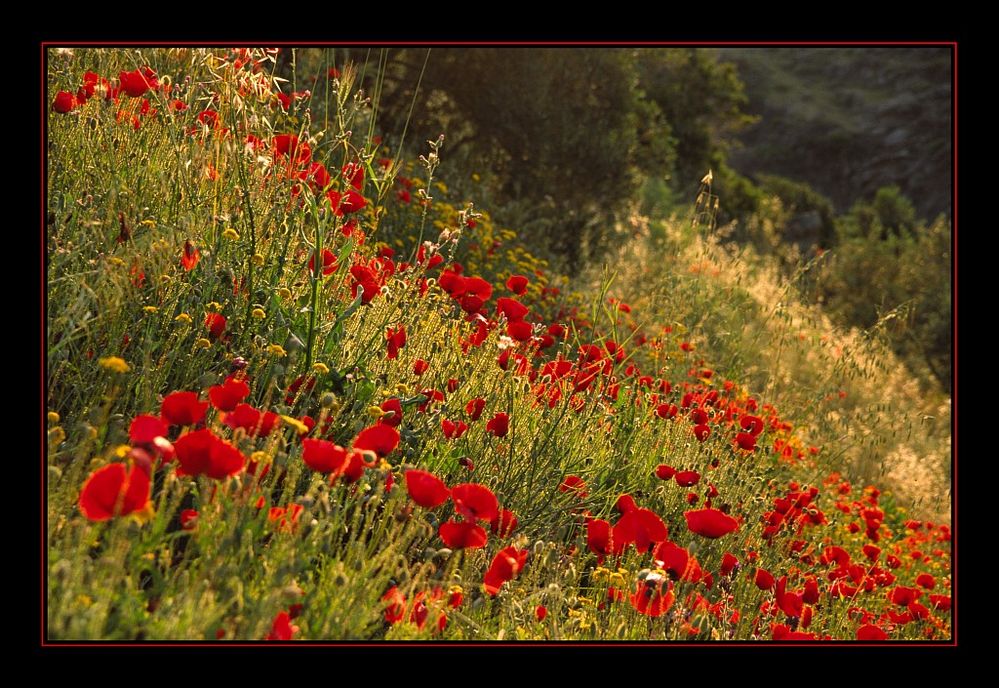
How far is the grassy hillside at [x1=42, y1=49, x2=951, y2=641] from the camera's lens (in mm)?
1512

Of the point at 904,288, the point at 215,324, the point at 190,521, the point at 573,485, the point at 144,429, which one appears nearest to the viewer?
the point at 144,429

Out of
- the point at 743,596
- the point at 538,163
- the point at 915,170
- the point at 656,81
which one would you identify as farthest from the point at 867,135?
the point at 743,596

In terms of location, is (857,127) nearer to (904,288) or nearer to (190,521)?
(904,288)

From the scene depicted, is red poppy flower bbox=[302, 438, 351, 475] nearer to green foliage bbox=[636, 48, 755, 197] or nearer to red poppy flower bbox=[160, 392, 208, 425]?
red poppy flower bbox=[160, 392, 208, 425]

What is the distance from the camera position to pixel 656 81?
13.2 metres

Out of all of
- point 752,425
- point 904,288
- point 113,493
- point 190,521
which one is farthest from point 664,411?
point 904,288

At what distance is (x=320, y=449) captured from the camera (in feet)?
5.01

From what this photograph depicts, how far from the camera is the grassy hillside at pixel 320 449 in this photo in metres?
1.51

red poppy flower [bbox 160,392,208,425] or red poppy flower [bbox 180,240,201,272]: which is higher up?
red poppy flower [bbox 180,240,201,272]

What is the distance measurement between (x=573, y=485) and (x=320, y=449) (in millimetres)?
1045

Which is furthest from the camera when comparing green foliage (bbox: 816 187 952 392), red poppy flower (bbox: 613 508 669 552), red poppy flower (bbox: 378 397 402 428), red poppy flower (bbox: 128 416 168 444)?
green foliage (bbox: 816 187 952 392)

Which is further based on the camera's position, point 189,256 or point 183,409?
point 189,256

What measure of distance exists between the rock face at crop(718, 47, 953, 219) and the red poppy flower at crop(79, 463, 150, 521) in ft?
99.2

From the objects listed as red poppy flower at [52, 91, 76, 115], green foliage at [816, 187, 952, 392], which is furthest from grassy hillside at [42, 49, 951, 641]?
green foliage at [816, 187, 952, 392]
